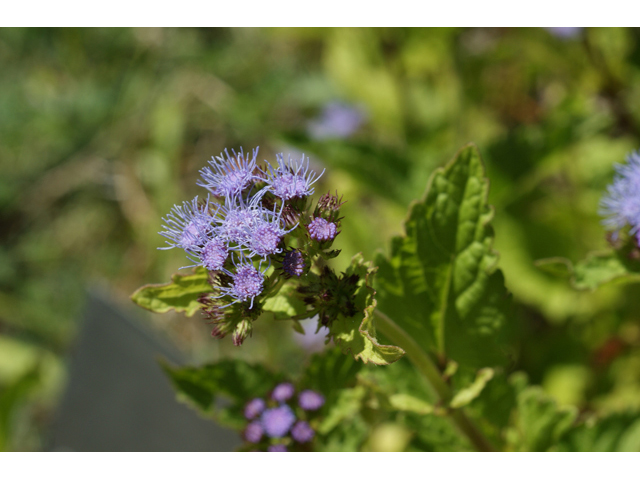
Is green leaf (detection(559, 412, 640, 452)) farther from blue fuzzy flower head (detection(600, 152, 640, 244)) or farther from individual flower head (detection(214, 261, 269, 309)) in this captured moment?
individual flower head (detection(214, 261, 269, 309))

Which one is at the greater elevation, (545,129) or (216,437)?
(545,129)

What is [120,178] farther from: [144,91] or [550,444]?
[550,444]

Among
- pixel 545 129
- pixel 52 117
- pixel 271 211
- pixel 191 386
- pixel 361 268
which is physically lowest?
pixel 191 386

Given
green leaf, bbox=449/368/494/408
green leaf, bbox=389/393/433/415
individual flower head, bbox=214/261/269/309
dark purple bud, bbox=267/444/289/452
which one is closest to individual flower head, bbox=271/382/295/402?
dark purple bud, bbox=267/444/289/452

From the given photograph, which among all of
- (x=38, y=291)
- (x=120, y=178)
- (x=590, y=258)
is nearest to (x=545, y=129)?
(x=590, y=258)

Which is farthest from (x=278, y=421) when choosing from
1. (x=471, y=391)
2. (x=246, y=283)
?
(x=246, y=283)

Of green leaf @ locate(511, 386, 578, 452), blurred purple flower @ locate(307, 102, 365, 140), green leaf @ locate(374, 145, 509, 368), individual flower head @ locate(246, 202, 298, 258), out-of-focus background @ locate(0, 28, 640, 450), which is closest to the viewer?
individual flower head @ locate(246, 202, 298, 258)

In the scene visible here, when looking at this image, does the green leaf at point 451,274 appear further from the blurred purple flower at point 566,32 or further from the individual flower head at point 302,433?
the blurred purple flower at point 566,32
